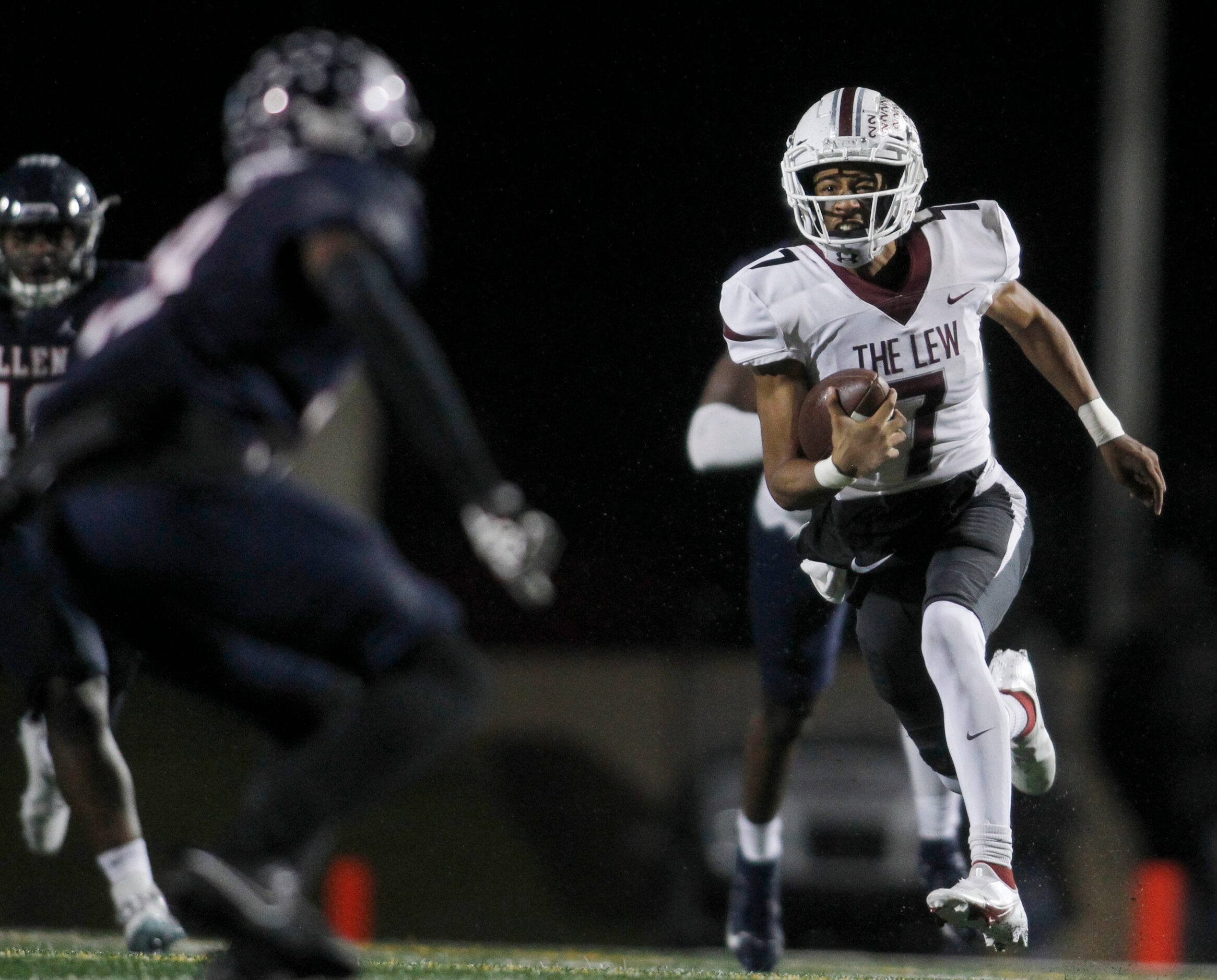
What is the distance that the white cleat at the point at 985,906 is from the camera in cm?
299

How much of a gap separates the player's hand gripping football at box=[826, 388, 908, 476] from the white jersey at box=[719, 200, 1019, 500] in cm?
23

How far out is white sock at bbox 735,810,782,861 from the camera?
3969mm

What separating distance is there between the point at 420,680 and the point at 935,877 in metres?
2.22

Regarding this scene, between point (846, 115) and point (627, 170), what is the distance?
2.10 meters

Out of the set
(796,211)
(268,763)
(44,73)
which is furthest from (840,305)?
(44,73)

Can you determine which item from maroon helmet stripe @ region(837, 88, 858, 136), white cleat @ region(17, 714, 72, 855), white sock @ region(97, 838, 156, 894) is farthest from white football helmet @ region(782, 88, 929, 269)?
white cleat @ region(17, 714, 72, 855)

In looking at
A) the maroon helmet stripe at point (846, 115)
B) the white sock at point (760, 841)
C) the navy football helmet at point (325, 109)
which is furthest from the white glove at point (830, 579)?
the navy football helmet at point (325, 109)

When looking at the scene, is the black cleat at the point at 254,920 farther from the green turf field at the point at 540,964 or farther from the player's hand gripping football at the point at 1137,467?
the player's hand gripping football at the point at 1137,467

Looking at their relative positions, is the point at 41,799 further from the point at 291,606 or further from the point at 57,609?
the point at 291,606

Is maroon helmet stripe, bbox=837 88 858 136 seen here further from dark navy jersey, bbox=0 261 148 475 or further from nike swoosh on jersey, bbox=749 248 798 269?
dark navy jersey, bbox=0 261 148 475

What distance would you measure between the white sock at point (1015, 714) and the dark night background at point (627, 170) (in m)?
1.43

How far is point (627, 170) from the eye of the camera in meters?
5.45

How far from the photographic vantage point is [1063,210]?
689 cm

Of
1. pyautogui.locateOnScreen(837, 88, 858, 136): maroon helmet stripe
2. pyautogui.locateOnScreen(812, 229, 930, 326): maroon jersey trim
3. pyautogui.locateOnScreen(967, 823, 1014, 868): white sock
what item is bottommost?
pyautogui.locateOnScreen(967, 823, 1014, 868): white sock
